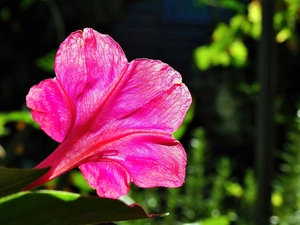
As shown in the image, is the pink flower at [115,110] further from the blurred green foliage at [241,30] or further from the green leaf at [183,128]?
the blurred green foliage at [241,30]

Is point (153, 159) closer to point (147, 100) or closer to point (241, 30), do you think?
point (147, 100)

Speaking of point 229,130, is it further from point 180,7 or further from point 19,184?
point 19,184

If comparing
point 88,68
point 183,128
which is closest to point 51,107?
point 88,68

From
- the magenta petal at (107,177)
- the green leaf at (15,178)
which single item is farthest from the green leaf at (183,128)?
the green leaf at (15,178)

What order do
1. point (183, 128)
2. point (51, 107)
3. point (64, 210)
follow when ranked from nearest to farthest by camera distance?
point (64, 210) → point (51, 107) → point (183, 128)

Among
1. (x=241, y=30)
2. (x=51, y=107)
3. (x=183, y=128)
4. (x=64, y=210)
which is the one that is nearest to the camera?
(x=64, y=210)

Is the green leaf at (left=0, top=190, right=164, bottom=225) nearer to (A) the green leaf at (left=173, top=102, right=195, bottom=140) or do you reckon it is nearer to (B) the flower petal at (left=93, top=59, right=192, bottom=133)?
(B) the flower petal at (left=93, top=59, right=192, bottom=133)

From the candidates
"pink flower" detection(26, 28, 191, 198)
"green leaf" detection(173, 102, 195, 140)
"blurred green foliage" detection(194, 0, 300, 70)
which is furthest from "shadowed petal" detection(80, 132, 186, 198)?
"blurred green foliage" detection(194, 0, 300, 70)
